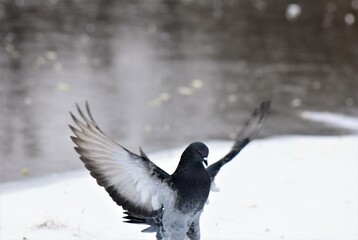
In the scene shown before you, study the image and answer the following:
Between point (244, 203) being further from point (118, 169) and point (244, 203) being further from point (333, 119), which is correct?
point (333, 119)

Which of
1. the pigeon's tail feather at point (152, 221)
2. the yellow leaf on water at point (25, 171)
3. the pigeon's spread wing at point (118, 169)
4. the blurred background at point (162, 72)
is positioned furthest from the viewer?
the blurred background at point (162, 72)

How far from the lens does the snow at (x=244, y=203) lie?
5.20 m

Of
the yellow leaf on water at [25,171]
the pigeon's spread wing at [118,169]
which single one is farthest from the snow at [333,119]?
the pigeon's spread wing at [118,169]

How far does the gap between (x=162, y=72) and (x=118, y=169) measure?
7.97 metres

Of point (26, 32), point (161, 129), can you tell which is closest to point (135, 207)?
point (161, 129)

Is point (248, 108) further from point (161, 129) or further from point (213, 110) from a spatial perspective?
point (161, 129)

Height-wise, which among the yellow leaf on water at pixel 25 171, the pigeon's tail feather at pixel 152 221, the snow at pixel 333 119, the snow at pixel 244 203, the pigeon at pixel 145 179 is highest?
the snow at pixel 333 119

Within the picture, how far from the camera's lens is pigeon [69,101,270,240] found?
159 inches

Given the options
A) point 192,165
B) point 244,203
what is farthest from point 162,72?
point 192,165

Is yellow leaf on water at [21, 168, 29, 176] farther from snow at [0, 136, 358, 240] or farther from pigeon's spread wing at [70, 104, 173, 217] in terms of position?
pigeon's spread wing at [70, 104, 173, 217]

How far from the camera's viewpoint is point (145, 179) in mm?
4066

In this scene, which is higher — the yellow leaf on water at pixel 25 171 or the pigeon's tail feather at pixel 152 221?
the yellow leaf on water at pixel 25 171

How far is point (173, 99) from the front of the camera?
10469 mm

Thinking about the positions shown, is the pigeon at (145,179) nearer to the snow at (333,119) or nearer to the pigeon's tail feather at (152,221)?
the pigeon's tail feather at (152,221)
